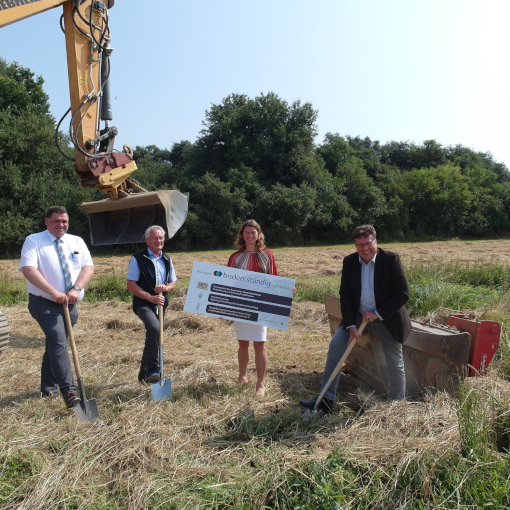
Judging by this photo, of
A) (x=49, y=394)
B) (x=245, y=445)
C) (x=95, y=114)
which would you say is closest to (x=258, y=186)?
(x=95, y=114)

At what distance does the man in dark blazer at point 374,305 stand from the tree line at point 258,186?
1993 cm

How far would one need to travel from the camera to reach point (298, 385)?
4.93 metres

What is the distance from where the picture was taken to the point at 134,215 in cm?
905

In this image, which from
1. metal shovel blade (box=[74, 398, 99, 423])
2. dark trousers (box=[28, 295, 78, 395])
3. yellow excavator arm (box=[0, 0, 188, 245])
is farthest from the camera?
yellow excavator arm (box=[0, 0, 188, 245])

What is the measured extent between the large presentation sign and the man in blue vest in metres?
0.32

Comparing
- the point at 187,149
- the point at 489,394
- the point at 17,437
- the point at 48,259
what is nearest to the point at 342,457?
the point at 489,394

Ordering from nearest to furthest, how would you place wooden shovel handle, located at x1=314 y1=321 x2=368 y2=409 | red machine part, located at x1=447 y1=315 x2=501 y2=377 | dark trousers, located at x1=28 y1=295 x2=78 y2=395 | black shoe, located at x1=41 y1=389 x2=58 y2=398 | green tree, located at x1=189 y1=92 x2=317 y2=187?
1. wooden shovel handle, located at x1=314 y1=321 x2=368 y2=409
2. dark trousers, located at x1=28 y1=295 x2=78 y2=395
3. red machine part, located at x1=447 y1=315 x2=501 y2=377
4. black shoe, located at x1=41 y1=389 x2=58 y2=398
5. green tree, located at x1=189 y1=92 x2=317 y2=187

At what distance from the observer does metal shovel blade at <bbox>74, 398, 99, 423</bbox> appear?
3873 mm

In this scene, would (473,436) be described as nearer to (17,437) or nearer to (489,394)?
(489,394)

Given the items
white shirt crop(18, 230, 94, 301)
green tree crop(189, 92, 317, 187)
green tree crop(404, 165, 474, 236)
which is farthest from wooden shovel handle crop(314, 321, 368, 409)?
green tree crop(404, 165, 474, 236)

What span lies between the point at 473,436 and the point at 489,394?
1.88ft

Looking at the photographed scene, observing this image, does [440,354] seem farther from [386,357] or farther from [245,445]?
[245,445]

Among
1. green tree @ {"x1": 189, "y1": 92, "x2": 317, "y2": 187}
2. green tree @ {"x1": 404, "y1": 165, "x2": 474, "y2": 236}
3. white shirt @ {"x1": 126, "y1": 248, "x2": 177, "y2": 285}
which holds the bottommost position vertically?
white shirt @ {"x1": 126, "y1": 248, "x2": 177, "y2": 285}

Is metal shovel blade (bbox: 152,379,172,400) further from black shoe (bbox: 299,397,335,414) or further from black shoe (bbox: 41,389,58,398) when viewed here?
black shoe (bbox: 299,397,335,414)
